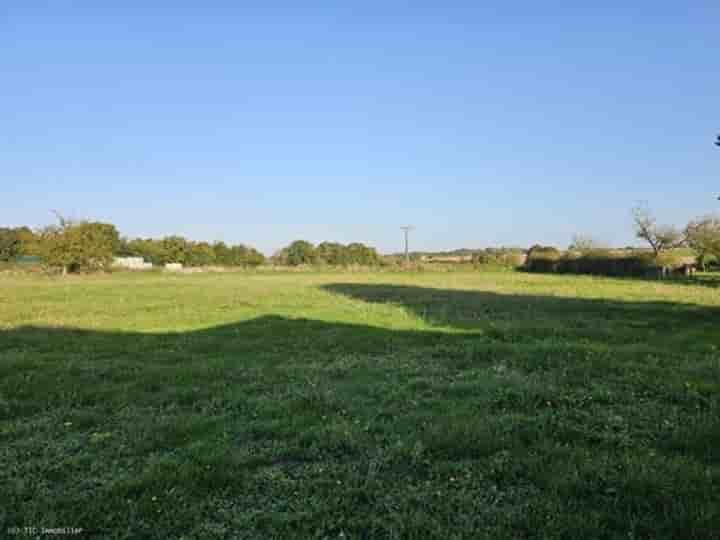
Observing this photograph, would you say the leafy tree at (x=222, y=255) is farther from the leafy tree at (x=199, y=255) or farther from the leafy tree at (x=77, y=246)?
the leafy tree at (x=77, y=246)

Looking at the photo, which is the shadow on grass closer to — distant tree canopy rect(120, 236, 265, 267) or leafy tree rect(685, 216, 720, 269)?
leafy tree rect(685, 216, 720, 269)

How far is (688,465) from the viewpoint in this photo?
3.13 meters

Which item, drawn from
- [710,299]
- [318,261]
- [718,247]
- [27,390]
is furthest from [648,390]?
[318,261]

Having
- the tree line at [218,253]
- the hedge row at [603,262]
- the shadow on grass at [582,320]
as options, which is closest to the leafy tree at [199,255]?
the tree line at [218,253]

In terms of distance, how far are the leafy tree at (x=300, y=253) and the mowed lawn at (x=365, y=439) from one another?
63.4 m

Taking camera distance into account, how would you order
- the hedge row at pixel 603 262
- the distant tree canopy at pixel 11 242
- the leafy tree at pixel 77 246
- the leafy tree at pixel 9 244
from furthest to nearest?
the leafy tree at pixel 9 244 < the distant tree canopy at pixel 11 242 < the leafy tree at pixel 77 246 < the hedge row at pixel 603 262

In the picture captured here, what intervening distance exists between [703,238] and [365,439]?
5176 cm

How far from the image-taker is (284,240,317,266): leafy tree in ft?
236

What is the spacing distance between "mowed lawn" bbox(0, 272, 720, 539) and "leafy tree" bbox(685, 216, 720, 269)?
41.4 m

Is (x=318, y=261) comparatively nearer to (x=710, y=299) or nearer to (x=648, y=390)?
(x=710, y=299)

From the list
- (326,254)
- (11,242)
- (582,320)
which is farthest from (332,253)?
(582,320)

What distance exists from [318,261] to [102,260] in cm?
3145

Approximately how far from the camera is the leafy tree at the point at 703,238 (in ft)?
132

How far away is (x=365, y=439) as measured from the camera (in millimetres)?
3805
